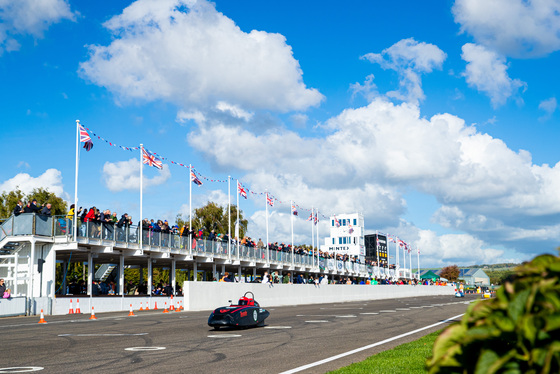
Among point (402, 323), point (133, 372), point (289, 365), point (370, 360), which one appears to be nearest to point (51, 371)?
point (133, 372)

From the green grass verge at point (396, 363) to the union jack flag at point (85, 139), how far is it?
85.7ft

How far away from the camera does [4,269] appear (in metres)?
33.2

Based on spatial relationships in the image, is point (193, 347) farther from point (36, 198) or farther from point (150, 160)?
point (36, 198)

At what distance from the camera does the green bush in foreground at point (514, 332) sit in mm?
2342

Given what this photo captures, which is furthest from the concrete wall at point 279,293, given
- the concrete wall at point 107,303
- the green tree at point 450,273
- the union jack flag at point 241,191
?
the green tree at point 450,273

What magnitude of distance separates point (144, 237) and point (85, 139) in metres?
8.02

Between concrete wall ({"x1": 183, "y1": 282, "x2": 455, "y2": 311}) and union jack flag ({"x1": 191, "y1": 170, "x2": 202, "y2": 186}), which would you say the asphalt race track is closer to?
concrete wall ({"x1": 183, "y1": 282, "x2": 455, "y2": 311})

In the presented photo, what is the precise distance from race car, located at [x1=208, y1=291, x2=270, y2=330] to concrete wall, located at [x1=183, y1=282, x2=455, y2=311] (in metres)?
14.1

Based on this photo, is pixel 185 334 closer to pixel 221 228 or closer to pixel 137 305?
pixel 137 305

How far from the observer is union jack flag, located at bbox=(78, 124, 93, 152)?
34094 millimetres

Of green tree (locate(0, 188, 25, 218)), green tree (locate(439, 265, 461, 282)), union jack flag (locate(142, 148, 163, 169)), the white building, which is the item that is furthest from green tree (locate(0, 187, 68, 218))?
green tree (locate(439, 265, 461, 282))

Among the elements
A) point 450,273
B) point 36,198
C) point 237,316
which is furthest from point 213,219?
point 450,273

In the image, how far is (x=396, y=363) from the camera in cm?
1008

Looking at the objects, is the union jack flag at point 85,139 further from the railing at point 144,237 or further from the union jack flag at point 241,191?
the union jack flag at point 241,191
